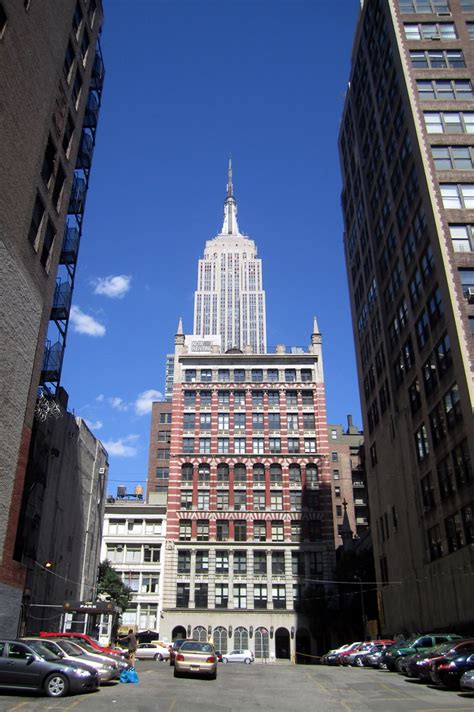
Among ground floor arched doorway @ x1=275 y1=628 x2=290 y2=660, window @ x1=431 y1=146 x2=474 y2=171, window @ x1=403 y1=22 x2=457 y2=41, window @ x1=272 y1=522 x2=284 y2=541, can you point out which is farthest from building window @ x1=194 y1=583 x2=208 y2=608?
window @ x1=403 y1=22 x2=457 y2=41

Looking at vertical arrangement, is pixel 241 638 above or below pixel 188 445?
below

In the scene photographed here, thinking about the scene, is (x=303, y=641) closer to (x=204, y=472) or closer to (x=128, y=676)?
(x=204, y=472)

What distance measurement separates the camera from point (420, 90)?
50.8 meters

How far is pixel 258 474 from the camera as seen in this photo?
254 ft

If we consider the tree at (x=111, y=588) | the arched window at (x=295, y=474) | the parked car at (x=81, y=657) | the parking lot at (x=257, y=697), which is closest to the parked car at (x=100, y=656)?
the parked car at (x=81, y=657)

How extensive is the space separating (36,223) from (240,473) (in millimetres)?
50551

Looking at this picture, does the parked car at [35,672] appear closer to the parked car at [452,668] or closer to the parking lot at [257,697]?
the parking lot at [257,697]

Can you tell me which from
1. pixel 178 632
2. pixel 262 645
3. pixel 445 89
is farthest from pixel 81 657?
pixel 178 632

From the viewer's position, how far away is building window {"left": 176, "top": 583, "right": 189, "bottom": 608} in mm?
71625

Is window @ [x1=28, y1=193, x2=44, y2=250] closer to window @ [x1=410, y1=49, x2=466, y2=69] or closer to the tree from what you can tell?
window @ [x1=410, y1=49, x2=466, y2=69]

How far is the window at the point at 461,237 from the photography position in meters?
42.7

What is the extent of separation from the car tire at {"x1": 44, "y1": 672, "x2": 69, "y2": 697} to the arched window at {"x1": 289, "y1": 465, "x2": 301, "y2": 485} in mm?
59939

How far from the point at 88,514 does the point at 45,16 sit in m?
40.2

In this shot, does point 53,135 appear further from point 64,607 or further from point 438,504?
point 438,504
